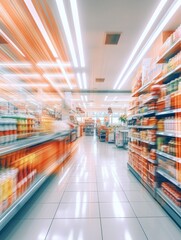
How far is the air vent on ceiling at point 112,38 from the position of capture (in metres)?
3.90

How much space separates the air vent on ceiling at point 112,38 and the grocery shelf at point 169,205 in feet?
11.6

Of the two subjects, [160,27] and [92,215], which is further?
[160,27]

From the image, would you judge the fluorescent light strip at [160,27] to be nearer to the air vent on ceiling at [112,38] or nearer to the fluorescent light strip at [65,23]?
the air vent on ceiling at [112,38]

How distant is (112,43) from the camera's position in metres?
4.31

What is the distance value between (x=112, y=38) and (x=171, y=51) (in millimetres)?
2118

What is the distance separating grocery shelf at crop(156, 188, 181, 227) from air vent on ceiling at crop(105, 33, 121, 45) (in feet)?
11.6

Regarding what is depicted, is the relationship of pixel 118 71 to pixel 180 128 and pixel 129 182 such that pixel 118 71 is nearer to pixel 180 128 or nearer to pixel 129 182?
pixel 129 182

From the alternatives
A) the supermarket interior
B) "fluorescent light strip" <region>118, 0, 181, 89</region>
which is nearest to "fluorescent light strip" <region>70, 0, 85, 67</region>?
the supermarket interior

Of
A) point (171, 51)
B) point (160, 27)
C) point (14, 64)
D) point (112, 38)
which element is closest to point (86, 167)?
point (14, 64)

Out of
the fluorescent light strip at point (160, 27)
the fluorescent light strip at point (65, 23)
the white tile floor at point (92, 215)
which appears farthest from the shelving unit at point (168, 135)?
the fluorescent light strip at point (65, 23)

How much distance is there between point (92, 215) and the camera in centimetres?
200

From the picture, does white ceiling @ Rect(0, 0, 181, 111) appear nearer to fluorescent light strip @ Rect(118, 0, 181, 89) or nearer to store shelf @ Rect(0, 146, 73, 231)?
fluorescent light strip @ Rect(118, 0, 181, 89)

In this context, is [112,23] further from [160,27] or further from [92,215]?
[92,215]

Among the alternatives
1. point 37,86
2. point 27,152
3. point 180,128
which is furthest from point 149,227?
point 37,86
